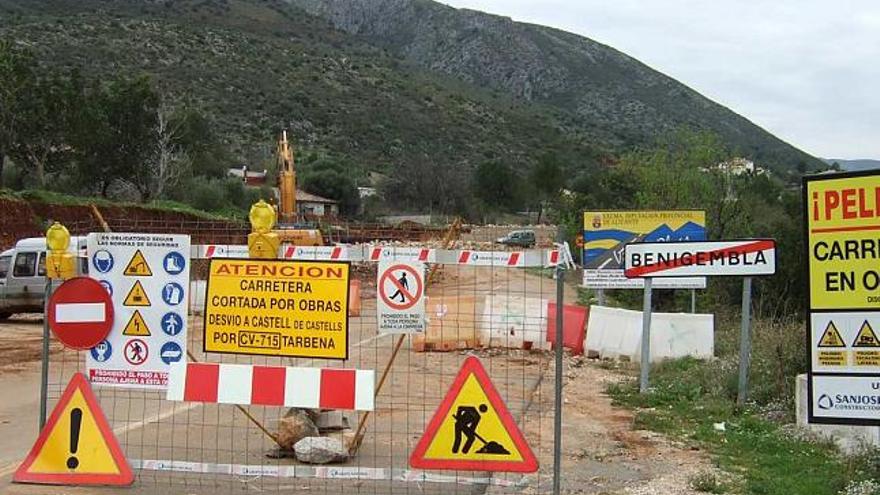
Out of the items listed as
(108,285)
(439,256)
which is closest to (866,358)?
(439,256)

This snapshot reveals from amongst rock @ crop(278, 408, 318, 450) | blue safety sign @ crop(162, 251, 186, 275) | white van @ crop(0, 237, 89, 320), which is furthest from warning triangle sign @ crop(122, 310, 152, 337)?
white van @ crop(0, 237, 89, 320)

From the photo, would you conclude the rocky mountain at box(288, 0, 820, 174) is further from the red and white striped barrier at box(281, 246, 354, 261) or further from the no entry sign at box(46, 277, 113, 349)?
the no entry sign at box(46, 277, 113, 349)

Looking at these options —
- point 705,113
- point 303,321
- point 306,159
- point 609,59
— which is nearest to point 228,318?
point 303,321

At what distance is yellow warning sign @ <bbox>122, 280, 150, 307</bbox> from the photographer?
7781 mm

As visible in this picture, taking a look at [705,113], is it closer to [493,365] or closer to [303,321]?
[493,365]

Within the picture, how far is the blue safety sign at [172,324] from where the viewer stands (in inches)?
305

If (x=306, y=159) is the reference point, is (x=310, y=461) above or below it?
below

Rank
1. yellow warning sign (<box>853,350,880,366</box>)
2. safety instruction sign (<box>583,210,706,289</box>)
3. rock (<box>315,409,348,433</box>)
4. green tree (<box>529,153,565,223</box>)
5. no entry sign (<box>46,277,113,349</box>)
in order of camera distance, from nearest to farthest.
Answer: yellow warning sign (<box>853,350,880,366</box>), no entry sign (<box>46,277,113,349</box>), rock (<box>315,409,348,433</box>), safety instruction sign (<box>583,210,706,289</box>), green tree (<box>529,153,565,223</box>)

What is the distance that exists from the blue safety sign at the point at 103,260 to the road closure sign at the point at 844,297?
557cm

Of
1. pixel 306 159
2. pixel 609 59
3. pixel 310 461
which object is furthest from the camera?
pixel 609 59

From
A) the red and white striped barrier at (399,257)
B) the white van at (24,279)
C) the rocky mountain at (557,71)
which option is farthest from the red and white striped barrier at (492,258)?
the rocky mountain at (557,71)

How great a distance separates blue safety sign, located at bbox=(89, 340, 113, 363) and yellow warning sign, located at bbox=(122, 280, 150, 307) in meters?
0.37

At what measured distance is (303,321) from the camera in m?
7.41

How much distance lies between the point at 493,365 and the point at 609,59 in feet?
495
